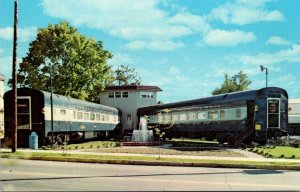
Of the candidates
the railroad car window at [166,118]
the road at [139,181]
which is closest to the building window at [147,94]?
the railroad car window at [166,118]

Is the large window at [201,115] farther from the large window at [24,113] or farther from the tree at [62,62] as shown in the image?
the tree at [62,62]

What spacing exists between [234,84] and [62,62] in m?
50.6

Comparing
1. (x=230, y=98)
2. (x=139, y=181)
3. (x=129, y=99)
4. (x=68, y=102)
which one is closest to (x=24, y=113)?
(x=68, y=102)

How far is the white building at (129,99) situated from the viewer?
54562 mm

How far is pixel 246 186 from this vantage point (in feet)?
35.6

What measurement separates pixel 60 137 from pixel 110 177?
18137 mm

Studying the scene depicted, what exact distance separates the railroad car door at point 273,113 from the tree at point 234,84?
197 feet

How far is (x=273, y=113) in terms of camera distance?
29188mm

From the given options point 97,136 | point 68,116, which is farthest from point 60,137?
point 97,136

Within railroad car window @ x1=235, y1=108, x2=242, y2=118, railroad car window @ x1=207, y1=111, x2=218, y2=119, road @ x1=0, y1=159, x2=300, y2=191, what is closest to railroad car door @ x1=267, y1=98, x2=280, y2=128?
railroad car window @ x1=235, y1=108, x2=242, y2=118

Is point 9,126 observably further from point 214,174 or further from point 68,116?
point 214,174

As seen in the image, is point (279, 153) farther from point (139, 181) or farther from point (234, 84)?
point (234, 84)

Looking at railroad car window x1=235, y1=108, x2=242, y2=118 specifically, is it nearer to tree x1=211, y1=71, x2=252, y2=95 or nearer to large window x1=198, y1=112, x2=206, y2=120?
large window x1=198, y1=112, x2=206, y2=120

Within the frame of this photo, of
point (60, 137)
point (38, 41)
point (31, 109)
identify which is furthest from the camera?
point (38, 41)
